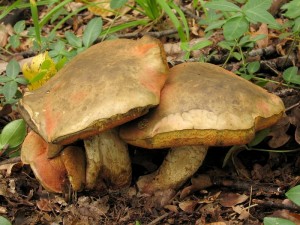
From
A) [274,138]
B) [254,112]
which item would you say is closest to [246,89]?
[254,112]

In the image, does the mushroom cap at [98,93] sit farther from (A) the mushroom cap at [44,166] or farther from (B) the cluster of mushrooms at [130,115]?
(A) the mushroom cap at [44,166]

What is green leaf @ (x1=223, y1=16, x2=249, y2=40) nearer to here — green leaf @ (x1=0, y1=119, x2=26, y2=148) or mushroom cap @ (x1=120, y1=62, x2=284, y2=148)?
mushroom cap @ (x1=120, y1=62, x2=284, y2=148)

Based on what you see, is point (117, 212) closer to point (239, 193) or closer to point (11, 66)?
point (239, 193)

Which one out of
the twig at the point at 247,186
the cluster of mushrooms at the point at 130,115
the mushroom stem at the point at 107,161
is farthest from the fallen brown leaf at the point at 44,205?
the twig at the point at 247,186

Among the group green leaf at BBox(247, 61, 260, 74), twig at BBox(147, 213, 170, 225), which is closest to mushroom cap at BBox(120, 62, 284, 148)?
twig at BBox(147, 213, 170, 225)

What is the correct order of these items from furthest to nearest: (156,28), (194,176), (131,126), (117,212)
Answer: (156,28) < (194,176) < (117,212) < (131,126)

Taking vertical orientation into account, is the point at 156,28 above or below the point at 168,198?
above
